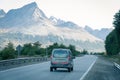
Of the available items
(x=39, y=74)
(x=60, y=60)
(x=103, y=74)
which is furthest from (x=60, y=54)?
(x=39, y=74)

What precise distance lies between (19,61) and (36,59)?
597 inches

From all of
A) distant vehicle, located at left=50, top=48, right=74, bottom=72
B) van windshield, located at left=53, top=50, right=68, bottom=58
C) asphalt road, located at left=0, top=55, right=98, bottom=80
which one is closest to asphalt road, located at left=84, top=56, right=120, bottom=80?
asphalt road, located at left=0, top=55, right=98, bottom=80

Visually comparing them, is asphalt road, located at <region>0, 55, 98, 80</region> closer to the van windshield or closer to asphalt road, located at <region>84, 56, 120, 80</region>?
asphalt road, located at <region>84, 56, 120, 80</region>

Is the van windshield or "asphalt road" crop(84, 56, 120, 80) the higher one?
the van windshield

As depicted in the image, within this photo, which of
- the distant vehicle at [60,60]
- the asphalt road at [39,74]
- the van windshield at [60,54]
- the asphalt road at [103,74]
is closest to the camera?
the asphalt road at [39,74]

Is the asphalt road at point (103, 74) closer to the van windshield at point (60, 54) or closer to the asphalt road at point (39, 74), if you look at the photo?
the asphalt road at point (39, 74)

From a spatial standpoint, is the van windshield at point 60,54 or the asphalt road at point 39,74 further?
the van windshield at point 60,54

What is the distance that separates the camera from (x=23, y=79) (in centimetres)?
2575

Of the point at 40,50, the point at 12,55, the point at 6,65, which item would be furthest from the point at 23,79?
the point at 40,50

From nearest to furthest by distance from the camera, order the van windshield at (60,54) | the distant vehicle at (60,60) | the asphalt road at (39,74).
Result: the asphalt road at (39,74), the distant vehicle at (60,60), the van windshield at (60,54)

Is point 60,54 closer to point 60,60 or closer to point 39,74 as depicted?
point 60,60

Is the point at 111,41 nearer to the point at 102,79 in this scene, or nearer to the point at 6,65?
the point at 6,65

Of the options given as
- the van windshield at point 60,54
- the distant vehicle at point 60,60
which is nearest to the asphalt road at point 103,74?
the distant vehicle at point 60,60

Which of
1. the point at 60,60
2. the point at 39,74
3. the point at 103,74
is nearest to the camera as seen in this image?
the point at 39,74
